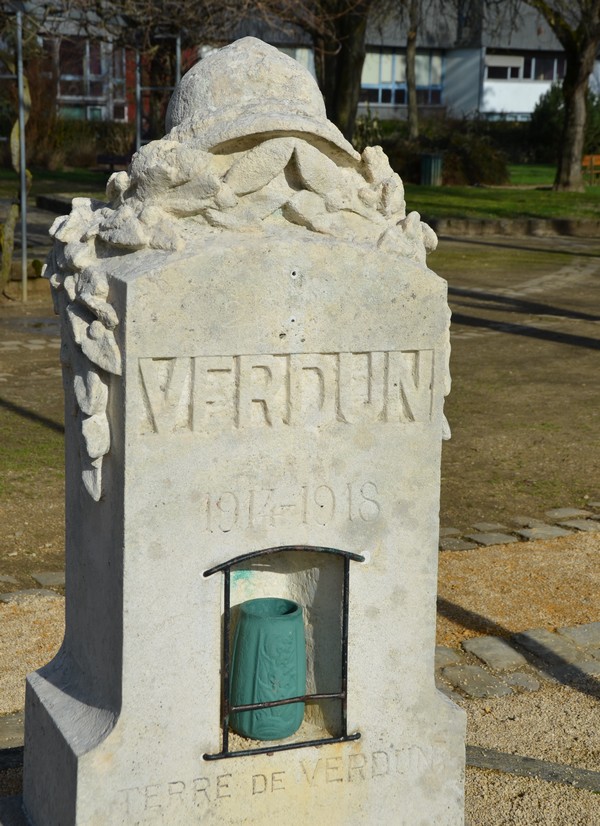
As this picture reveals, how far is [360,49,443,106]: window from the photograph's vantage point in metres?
46.9

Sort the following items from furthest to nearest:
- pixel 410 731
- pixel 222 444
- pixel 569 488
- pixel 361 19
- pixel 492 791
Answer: pixel 361 19
pixel 569 488
pixel 492 791
pixel 410 731
pixel 222 444

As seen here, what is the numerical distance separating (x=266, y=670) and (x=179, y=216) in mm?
1305

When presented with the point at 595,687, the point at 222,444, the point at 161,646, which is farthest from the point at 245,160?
the point at 595,687

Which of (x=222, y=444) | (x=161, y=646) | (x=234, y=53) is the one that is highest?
(x=234, y=53)

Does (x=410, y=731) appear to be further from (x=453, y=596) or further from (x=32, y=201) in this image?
(x=32, y=201)

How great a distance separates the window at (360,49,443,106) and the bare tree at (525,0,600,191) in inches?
725

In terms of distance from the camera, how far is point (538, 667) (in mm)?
5176

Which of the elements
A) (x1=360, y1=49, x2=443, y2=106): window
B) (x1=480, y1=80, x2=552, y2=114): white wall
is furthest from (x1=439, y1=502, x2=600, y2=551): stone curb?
(x1=480, y1=80, x2=552, y2=114): white wall

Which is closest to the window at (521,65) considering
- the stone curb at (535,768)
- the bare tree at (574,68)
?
the bare tree at (574,68)

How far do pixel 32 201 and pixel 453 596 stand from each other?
2052cm

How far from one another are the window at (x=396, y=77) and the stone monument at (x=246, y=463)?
146 feet

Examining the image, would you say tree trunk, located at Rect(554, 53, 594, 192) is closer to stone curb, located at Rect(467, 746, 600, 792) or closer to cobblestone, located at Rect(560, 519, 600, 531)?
cobblestone, located at Rect(560, 519, 600, 531)

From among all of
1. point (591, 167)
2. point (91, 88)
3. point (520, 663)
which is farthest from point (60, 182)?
point (520, 663)

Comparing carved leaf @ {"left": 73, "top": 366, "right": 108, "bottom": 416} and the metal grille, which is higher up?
carved leaf @ {"left": 73, "top": 366, "right": 108, "bottom": 416}
